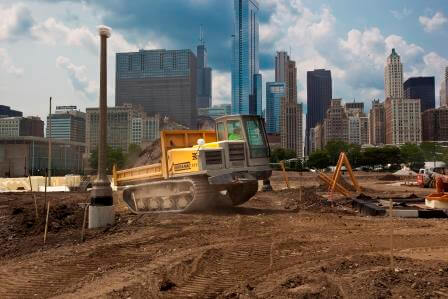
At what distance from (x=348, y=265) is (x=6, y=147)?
13346cm

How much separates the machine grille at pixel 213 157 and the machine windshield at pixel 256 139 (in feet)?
4.09

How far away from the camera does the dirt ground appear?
6.58 meters

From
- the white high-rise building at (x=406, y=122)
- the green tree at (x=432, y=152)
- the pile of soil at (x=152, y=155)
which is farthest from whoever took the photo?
the white high-rise building at (x=406, y=122)

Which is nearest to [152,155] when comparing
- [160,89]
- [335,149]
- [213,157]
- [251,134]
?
[213,157]

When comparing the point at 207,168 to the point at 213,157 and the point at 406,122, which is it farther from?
the point at 406,122

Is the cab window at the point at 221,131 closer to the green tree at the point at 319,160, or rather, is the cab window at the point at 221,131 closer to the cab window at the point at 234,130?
the cab window at the point at 234,130

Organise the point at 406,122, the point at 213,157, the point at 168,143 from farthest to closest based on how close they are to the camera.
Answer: the point at 406,122 < the point at 168,143 < the point at 213,157

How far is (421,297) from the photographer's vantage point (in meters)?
5.63

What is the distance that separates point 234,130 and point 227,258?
8.93 metres

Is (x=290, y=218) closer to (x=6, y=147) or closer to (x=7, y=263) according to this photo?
(x=7, y=263)

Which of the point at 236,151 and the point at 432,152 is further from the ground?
the point at 432,152

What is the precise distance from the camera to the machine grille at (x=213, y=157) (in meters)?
16.5

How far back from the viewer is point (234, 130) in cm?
1755

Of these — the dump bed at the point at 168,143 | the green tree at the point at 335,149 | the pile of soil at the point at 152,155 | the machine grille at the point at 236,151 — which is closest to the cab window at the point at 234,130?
the machine grille at the point at 236,151
